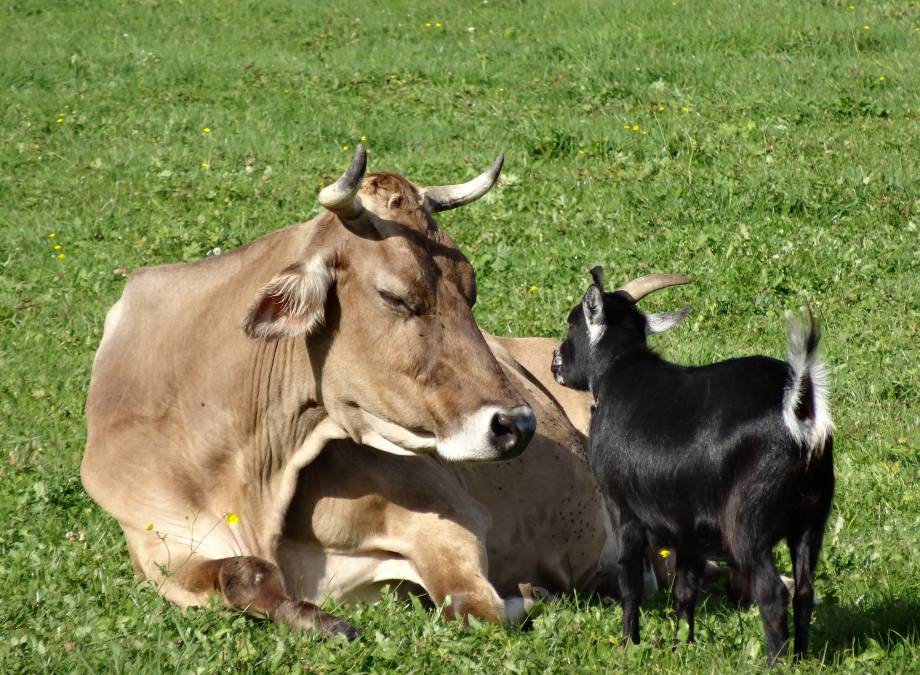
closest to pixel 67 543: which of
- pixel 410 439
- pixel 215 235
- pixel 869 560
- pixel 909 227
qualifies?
pixel 410 439

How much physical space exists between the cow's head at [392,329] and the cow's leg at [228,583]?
0.73 metres

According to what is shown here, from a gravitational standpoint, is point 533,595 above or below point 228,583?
below

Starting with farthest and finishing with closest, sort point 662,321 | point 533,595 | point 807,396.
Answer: point 533,595 → point 662,321 → point 807,396

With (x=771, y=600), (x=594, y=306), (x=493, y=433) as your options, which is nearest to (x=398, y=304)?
(x=493, y=433)

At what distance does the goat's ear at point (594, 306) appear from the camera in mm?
5961

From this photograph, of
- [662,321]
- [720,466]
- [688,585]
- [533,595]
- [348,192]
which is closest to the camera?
[720,466]

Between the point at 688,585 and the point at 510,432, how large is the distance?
3.50 ft

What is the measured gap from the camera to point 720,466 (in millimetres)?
4883

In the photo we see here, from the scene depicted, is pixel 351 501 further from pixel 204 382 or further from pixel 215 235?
pixel 215 235

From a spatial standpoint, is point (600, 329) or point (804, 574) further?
point (600, 329)

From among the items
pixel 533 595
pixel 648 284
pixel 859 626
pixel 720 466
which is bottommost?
pixel 533 595

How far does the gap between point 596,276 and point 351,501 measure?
59.8 inches

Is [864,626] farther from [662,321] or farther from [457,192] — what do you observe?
[457,192]

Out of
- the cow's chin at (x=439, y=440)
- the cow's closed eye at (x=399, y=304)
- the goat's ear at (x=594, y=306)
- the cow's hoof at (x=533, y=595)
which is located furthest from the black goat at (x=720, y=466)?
the cow's closed eye at (x=399, y=304)
